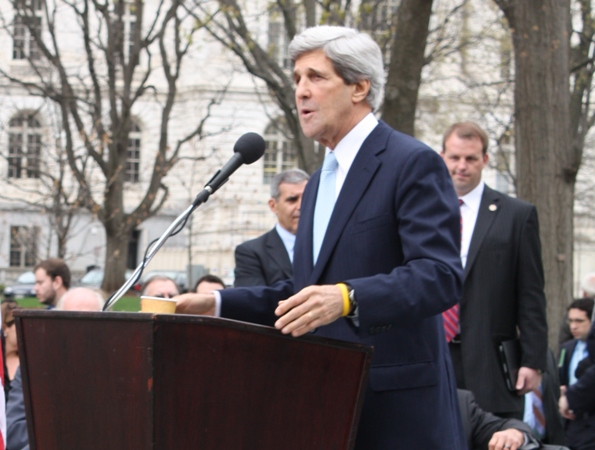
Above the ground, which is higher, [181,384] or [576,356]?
[181,384]

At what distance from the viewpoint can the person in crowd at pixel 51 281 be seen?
8.99 metres

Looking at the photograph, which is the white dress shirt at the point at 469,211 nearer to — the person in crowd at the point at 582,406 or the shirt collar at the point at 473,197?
the shirt collar at the point at 473,197

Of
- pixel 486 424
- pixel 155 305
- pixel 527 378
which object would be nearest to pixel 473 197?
pixel 527 378

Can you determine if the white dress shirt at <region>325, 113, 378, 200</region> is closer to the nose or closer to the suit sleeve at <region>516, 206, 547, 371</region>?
the nose

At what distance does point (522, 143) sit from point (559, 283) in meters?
1.48

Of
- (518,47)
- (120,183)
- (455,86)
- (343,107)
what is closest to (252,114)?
(455,86)

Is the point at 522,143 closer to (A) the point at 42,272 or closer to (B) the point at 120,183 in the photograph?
(A) the point at 42,272

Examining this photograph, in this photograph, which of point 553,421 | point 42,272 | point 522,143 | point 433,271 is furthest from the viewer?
point 522,143

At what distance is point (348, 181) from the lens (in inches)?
126

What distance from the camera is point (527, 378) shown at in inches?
198

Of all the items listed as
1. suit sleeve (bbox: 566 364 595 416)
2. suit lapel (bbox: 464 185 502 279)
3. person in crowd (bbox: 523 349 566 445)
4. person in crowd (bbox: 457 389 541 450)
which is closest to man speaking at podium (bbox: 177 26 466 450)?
person in crowd (bbox: 457 389 541 450)

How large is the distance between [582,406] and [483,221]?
1899mm

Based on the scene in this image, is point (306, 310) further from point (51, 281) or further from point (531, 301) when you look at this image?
point (51, 281)

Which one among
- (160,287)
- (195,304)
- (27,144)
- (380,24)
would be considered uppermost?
(380,24)
